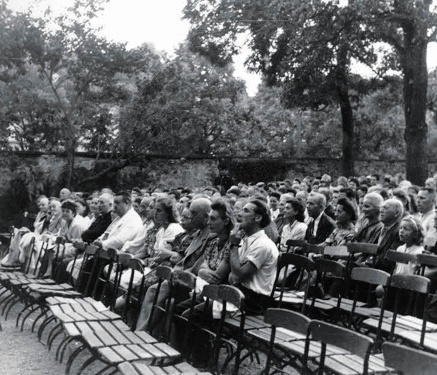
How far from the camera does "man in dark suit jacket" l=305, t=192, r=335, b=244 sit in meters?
8.18

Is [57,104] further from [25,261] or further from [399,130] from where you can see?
[399,130]

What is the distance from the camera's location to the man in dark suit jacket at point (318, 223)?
26.8 feet

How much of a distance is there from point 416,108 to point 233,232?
1174 centimetres

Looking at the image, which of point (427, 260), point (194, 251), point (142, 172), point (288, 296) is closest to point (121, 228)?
point (194, 251)

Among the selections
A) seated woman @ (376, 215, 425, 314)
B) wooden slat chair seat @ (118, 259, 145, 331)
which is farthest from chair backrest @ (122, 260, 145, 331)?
seated woman @ (376, 215, 425, 314)

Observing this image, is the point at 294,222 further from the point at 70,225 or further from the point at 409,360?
the point at 409,360

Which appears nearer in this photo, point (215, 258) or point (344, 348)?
point (344, 348)

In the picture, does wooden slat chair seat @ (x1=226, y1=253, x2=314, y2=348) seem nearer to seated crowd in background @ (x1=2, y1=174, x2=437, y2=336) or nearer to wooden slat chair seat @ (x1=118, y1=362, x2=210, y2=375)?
seated crowd in background @ (x1=2, y1=174, x2=437, y2=336)

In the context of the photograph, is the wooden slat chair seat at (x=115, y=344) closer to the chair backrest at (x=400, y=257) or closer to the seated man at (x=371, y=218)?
the chair backrest at (x=400, y=257)

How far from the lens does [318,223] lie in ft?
27.4

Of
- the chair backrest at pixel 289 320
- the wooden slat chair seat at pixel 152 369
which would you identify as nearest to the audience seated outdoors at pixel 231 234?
the wooden slat chair seat at pixel 152 369

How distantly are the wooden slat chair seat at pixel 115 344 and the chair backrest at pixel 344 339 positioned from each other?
142cm

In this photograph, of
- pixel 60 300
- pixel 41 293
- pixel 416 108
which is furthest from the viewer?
pixel 416 108

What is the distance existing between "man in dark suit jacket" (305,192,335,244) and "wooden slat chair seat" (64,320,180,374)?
3.49 meters
